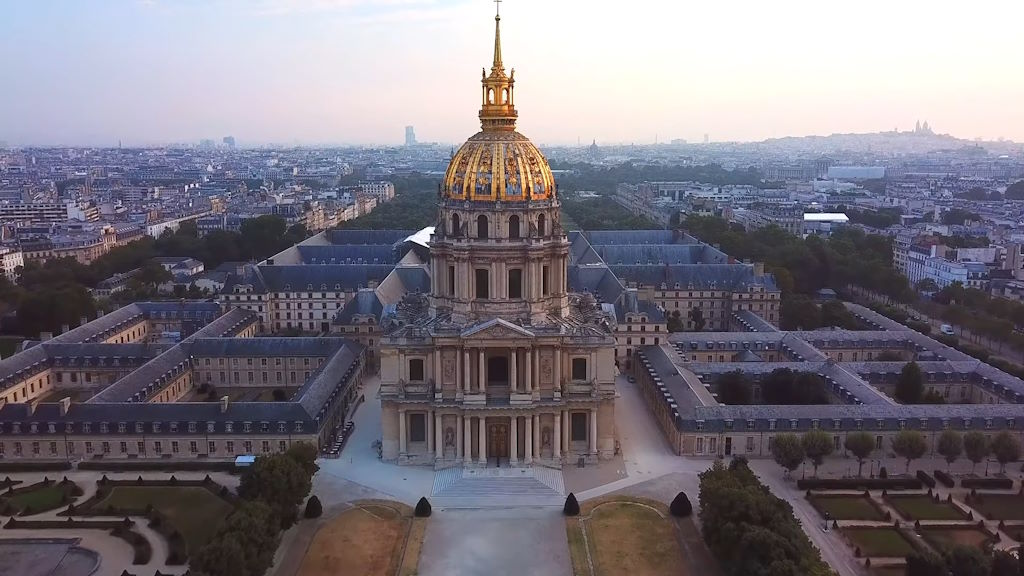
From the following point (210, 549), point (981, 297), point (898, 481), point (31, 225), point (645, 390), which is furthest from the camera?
point (31, 225)

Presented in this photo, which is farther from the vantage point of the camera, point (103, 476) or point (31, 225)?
point (31, 225)

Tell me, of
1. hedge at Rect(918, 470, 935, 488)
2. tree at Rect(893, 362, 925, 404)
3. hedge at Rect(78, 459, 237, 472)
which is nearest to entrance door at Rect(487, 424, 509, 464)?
hedge at Rect(78, 459, 237, 472)

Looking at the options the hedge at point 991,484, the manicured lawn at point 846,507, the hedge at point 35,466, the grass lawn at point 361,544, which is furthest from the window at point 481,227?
the hedge at point 991,484

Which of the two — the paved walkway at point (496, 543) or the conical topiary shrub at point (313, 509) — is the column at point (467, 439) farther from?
the conical topiary shrub at point (313, 509)

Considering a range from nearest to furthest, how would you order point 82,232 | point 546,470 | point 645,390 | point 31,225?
point 546,470 < point 645,390 < point 82,232 < point 31,225

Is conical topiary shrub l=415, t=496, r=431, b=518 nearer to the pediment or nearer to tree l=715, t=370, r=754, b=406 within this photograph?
the pediment

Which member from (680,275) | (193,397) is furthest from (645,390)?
(193,397)

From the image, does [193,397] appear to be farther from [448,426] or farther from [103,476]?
[448,426]
